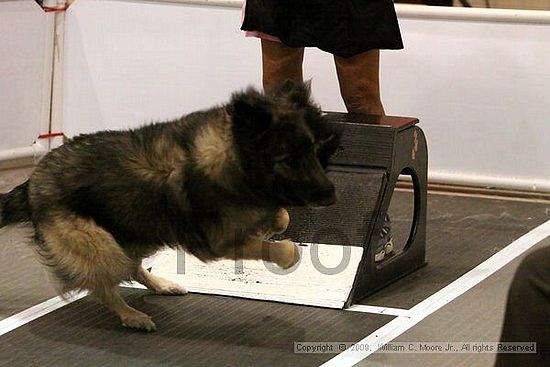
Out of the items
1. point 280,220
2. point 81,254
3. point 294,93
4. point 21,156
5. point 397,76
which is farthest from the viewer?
point 21,156

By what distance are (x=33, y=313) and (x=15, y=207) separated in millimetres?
473

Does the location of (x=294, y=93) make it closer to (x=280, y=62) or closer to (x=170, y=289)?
(x=280, y=62)

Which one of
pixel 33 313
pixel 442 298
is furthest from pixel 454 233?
Result: pixel 33 313

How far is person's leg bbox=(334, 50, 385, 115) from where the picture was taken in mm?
4496

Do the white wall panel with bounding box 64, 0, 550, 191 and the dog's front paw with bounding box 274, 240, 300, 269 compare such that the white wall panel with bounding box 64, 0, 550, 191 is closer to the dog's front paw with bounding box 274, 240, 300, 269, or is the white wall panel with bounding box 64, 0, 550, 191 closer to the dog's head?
the dog's front paw with bounding box 274, 240, 300, 269

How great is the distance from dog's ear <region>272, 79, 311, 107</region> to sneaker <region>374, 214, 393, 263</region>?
101cm

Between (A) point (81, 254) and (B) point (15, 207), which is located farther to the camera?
(B) point (15, 207)

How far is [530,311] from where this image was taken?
2.04 m

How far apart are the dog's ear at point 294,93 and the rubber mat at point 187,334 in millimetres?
887

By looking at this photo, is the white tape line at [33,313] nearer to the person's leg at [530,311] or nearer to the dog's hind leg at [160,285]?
the dog's hind leg at [160,285]

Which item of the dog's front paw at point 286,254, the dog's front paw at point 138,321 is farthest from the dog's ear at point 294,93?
the dog's front paw at point 138,321

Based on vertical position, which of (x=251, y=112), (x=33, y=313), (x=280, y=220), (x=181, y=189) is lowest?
(x=33, y=313)

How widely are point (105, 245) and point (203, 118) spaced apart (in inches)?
22.9

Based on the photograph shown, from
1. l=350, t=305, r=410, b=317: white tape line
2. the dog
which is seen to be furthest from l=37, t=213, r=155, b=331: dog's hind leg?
l=350, t=305, r=410, b=317: white tape line
